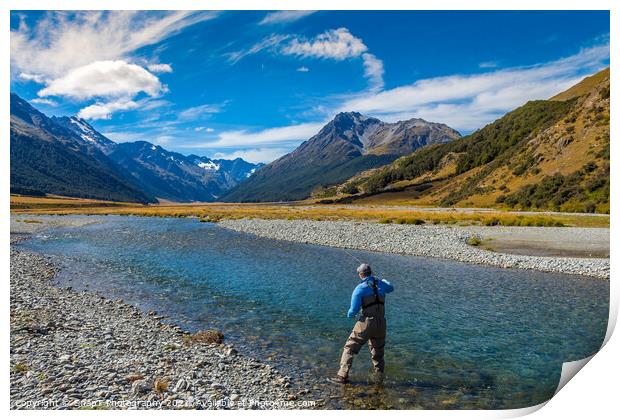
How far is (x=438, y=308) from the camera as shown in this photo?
59.0 ft

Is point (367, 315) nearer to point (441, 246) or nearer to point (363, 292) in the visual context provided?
point (363, 292)

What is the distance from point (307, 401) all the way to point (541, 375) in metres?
7.01

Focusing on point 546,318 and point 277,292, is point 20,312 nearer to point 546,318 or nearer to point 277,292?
point 277,292

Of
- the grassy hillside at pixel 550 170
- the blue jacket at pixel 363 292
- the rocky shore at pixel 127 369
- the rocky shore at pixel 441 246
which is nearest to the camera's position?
the rocky shore at pixel 127 369

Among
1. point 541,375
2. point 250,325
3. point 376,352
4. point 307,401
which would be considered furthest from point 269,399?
point 541,375

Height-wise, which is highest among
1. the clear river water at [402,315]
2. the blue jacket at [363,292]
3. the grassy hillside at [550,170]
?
the grassy hillside at [550,170]

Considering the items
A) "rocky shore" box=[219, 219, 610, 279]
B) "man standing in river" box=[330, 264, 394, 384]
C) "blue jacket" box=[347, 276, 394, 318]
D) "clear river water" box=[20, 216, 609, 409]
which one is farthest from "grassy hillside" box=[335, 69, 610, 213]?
"blue jacket" box=[347, 276, 394, 318]

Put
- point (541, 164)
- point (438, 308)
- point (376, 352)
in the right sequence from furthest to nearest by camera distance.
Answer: point (541, 164), point (438, 308), point (376, 352)

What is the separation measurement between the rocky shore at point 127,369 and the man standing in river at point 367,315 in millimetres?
1359

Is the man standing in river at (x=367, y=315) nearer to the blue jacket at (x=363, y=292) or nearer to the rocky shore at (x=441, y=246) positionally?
the blue jacket at (x=363, y=292)

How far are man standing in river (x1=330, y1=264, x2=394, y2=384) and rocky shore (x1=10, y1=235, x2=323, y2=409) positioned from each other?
1.36m

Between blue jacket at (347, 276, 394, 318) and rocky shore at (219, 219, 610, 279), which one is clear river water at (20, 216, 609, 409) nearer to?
rocky shore at (219, 219, 610, 279)

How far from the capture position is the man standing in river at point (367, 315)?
10133 millimetres

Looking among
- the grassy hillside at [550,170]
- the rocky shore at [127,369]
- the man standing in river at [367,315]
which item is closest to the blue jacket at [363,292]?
the man standing in river at [367,315]
